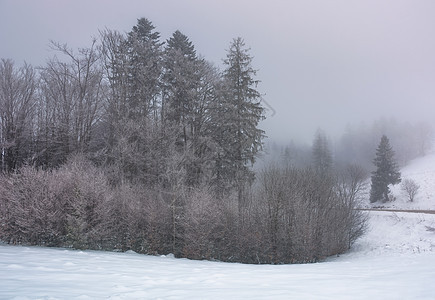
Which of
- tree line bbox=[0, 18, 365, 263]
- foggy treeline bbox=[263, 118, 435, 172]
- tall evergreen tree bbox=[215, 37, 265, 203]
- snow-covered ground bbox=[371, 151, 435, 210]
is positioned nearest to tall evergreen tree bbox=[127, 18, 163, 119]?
tree line bbox=[0, 18, 365, 263]

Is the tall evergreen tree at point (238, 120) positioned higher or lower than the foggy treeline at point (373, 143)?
lower

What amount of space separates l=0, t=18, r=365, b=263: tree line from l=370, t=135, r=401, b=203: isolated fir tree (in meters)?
29.6

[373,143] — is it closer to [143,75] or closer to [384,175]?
[384,175]

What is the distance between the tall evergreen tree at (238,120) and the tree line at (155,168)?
11 cm

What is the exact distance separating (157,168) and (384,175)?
1880 inches

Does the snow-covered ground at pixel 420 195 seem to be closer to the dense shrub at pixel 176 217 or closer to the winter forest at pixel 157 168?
the winter forest at pixel 157 168

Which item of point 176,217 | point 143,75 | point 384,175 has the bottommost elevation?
point 176,217

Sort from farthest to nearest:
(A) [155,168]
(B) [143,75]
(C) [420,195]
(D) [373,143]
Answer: (D) [373,143] < (C) [420,195] < (B) [143,75] < (A) [155,168]

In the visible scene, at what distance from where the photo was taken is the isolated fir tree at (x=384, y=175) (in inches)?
2326

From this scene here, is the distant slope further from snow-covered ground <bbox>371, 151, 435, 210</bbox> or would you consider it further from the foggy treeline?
the foggy treeline

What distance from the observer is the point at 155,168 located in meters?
29.4

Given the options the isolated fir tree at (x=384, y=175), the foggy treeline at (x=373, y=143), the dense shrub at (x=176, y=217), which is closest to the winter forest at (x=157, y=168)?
the dense shrub at (x=176, y=217)

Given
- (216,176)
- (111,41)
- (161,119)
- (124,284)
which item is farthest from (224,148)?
(124,284)

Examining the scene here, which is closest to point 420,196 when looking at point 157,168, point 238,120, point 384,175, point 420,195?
point 420,195
